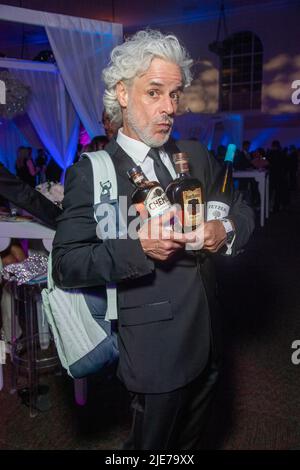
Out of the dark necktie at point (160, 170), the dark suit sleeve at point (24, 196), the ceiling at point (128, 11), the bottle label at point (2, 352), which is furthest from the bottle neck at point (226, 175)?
the ceiling at point (128, 11)

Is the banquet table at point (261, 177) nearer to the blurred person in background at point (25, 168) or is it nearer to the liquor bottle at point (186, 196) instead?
the blurred person in background at point (25, 168)

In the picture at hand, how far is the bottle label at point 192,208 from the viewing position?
118cm

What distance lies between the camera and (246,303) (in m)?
4.00

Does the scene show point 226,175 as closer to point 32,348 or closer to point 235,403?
point 235,403

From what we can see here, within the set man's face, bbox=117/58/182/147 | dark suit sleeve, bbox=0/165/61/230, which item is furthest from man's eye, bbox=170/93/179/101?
dark suit sleeve, bbox=0/165/61/230

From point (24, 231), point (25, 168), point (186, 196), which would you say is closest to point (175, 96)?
point (186, 196)

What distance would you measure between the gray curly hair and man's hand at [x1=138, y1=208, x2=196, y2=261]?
0.48 metres

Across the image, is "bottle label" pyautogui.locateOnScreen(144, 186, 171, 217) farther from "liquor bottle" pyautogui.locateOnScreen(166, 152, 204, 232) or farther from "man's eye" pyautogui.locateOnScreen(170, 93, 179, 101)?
"man's eye" pyautogui.locateOnScreen(170, 93, 179, 101)

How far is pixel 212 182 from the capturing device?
5.11 ft

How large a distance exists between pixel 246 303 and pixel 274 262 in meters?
1.69

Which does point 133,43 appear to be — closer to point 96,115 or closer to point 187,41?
point 96,115

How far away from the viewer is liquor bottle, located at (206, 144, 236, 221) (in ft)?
4.64

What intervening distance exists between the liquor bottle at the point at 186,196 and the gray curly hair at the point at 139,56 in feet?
0.98

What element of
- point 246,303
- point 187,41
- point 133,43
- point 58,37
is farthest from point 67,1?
point 133,43
